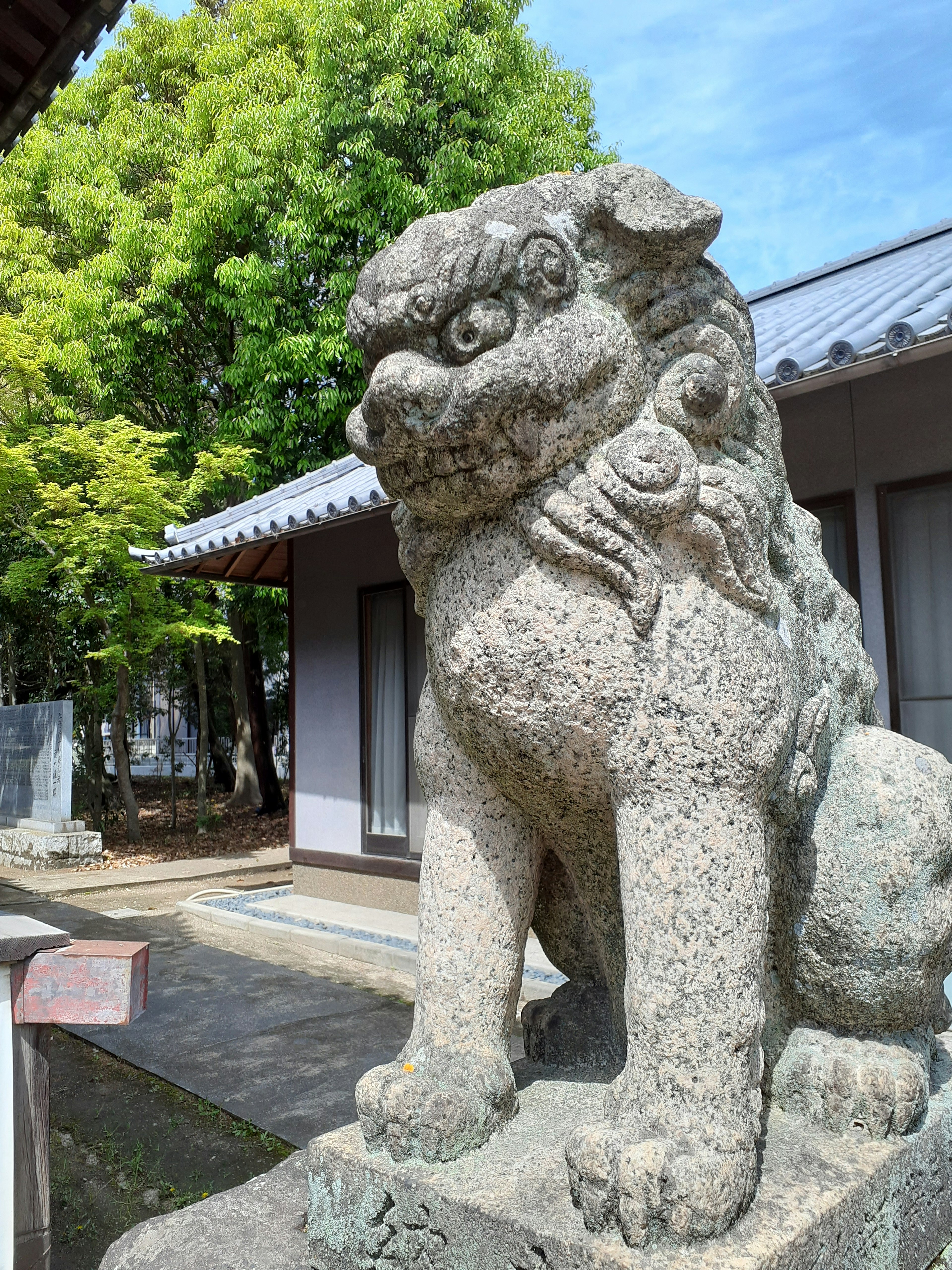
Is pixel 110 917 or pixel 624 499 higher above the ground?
pixel 624 499

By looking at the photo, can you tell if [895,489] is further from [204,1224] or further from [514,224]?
[204,1224]

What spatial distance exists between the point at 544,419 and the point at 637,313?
0.25 meters

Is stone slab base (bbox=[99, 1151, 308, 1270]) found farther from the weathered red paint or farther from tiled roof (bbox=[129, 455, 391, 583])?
tiled roof (bbox=[129, 455, 391, 583])

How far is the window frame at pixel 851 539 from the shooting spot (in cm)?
475

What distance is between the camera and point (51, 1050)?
15.6ft

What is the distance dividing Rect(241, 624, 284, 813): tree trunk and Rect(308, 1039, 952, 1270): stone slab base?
40.8 feet

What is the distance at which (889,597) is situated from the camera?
4656 millimetres

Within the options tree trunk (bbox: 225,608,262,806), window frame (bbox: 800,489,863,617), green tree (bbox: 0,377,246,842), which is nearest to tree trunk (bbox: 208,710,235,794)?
tree trunk (bbox: 225,608,262,806)

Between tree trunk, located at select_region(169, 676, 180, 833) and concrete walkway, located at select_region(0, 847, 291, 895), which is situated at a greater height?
tree trunk, located at select_region(169, 676, 180, 833)

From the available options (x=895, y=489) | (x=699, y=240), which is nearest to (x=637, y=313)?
(x=699, y=240)

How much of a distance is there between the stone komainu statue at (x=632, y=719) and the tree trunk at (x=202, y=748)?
37.1ft

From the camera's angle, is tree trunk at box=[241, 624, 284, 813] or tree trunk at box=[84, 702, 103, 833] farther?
tree trunk at box=[241, 624, 284, 813]

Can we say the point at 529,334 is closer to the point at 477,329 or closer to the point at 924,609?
the point at 477,329

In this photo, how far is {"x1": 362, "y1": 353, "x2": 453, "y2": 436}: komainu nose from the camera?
136cm
